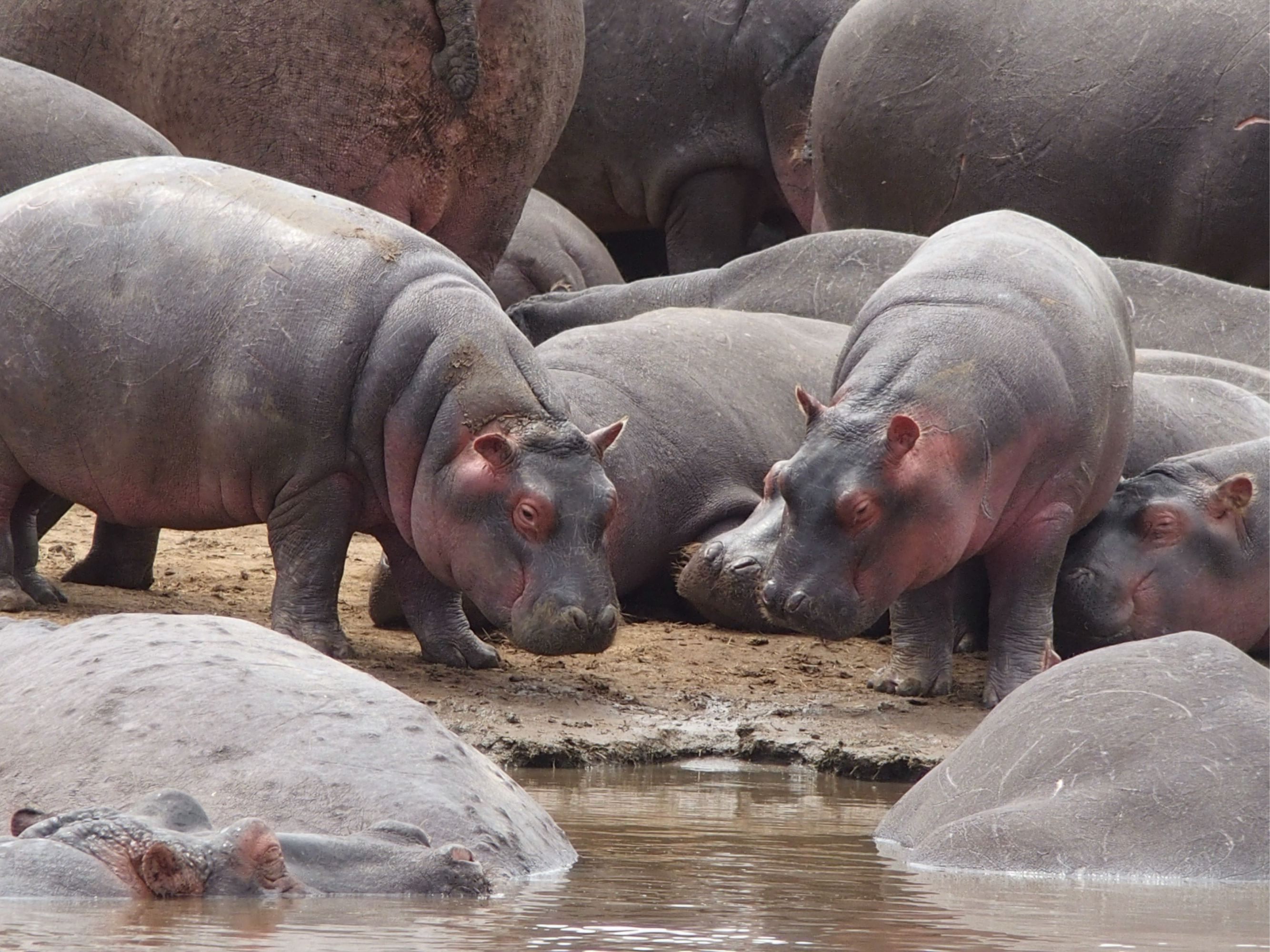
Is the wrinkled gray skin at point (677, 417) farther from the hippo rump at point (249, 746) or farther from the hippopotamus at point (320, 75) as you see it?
the hippo rump at point (249, 746)

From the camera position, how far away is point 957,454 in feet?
21.3

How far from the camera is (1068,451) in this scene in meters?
6.79

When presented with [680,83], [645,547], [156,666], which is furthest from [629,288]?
[156,666]

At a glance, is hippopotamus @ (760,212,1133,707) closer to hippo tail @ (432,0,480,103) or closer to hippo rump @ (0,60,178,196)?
hippo rump @ (0,60,178,196)

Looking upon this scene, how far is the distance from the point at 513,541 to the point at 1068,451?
5.31 feet

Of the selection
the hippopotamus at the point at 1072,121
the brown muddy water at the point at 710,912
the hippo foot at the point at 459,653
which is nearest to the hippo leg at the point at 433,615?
the hippo foot at the point at 459,653

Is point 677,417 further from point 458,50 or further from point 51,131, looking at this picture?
point 458,50

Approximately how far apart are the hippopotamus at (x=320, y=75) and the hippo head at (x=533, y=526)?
3500 millimetres

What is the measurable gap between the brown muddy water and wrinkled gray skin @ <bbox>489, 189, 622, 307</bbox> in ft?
25.6

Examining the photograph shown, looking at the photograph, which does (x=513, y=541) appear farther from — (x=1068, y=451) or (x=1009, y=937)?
(x=1009, y=937)

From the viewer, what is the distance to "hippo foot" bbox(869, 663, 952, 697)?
6938 mm

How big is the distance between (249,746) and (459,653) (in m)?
2.86

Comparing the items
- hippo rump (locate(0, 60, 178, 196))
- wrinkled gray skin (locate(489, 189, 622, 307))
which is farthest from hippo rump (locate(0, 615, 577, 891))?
wrinkled gray skin (locate(489, 189, 622, 307))

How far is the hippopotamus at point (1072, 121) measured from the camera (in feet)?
32.9
